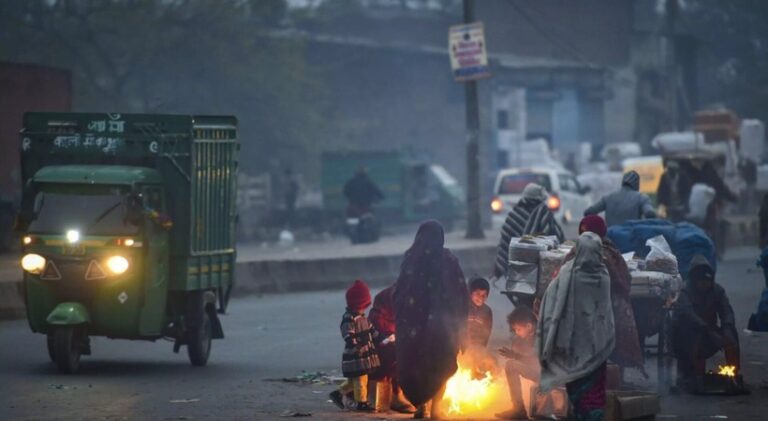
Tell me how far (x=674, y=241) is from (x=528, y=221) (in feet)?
6.43

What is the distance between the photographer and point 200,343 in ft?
49.0

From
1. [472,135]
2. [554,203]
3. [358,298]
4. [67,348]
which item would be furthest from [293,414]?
[554,203]

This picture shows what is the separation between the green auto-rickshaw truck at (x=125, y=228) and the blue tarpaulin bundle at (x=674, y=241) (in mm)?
4215

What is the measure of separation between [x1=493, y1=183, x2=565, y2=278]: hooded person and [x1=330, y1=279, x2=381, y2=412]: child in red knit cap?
403cm

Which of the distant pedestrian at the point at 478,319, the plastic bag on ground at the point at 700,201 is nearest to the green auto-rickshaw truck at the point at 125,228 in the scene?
the distant pedestrian at the point at 478,319

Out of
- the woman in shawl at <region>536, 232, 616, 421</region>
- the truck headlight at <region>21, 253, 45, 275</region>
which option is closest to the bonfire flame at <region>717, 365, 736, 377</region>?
the woman in shawl at <region>536, 232, 616, 421</region>

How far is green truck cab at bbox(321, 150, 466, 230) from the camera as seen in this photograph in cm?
4162

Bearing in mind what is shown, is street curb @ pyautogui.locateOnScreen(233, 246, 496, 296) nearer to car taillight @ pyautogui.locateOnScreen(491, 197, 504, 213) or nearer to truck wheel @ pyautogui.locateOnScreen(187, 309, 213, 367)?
truck wheel @ pyautogui.locateOnScreen(187, 309, 213, 367)

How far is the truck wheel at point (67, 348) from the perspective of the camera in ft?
44.6

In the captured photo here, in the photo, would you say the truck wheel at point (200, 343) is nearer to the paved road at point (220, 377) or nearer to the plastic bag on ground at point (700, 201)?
the paved road at point (220, 377)

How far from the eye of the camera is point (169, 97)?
153 ft

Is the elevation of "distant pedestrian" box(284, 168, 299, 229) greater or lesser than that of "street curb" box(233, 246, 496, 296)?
greater

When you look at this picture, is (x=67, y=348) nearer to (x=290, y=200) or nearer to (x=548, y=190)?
Answer: (x=548, y=190)

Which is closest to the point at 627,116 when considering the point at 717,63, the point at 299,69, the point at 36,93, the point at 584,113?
the point at 584,113
